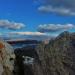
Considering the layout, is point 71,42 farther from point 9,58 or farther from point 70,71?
point 9,58

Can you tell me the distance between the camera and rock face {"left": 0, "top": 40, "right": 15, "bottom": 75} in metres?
10.5

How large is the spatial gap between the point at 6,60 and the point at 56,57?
1.94 m

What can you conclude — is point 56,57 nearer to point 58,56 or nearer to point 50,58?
point 58,56

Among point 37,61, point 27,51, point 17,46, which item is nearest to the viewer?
point 37,61

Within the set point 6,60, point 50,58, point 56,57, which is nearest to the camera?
point 56,57

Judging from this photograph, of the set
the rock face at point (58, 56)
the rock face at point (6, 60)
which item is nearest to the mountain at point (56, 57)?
the rock face at point (58, 56)

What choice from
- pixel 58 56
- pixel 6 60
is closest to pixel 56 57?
pixel 58 56

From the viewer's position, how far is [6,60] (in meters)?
10.7

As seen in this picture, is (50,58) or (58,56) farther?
(50,58)

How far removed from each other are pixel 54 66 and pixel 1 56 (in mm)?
2026

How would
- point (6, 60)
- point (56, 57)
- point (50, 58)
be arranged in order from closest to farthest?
point (56, 57)
point (50, 58)
point (6, 60)

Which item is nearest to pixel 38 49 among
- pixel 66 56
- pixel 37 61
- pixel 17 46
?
pixel 37 61

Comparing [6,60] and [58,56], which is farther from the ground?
[58,56]

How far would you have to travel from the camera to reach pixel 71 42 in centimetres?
988
